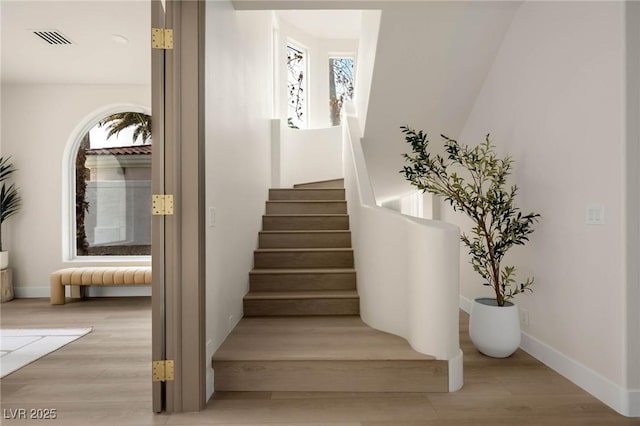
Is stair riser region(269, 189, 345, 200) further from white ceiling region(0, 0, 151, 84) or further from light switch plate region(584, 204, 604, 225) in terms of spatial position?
light switch plate region(584, 204, 604, 225)

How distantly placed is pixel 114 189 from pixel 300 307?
3576mm

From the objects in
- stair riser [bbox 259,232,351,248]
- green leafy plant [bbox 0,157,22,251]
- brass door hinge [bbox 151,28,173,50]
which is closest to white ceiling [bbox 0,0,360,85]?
green leafy plant [bbox 0,157,22,251]

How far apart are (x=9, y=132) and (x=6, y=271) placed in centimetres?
181

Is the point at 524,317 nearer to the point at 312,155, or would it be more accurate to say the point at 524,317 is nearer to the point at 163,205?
the point at 163,205

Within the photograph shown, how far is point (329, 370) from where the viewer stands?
2.53m

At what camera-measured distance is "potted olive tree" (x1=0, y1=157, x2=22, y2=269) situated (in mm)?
5246

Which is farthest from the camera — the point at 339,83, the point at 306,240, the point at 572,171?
the point at 339,83

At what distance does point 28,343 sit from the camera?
354 centimetres

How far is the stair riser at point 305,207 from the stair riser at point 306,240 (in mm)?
637

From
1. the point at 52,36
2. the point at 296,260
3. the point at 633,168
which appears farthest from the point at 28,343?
the point at 633,168

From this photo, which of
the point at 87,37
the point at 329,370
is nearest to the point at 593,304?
the point at 329,370

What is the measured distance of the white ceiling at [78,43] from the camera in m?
3.51

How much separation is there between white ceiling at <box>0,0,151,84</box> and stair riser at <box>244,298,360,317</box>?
272 cm

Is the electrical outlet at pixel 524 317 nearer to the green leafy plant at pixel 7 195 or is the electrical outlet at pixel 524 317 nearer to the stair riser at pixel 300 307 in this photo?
the stair riser at pixel 300 307
